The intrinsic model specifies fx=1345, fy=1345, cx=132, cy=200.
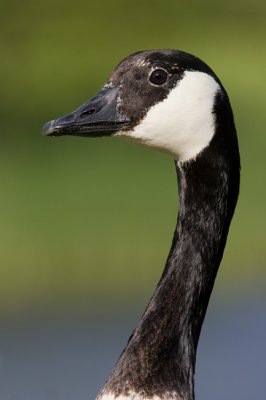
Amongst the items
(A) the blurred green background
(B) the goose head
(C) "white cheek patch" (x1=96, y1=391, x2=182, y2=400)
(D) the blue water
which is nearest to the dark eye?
(B) the goose head

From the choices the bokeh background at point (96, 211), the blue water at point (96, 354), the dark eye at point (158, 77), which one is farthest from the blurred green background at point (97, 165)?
the dark eye at point (158, 77)

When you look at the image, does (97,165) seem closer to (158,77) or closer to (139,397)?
(158,77)

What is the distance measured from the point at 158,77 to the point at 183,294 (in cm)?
55

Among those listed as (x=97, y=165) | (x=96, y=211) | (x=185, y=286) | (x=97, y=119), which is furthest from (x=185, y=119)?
(x=97, y=165)

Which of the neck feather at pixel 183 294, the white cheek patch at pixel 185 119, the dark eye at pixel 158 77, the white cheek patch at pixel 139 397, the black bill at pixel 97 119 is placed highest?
the dark eye at pixel 158 77

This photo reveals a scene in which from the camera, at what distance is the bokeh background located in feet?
19.7

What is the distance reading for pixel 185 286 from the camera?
341 centimetres

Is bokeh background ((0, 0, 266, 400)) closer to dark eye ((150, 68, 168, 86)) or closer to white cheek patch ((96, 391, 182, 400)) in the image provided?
white cheek patch ((96, 391, 182, 400))

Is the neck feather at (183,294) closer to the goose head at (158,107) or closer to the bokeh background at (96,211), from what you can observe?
the goose head at (158,107)

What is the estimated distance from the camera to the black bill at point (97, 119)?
3381mm

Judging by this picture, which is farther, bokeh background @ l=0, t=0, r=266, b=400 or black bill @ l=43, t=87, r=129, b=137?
bokeh background @ l=0, t=0, r=266, b=400

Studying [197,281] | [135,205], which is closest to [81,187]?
[135,205]

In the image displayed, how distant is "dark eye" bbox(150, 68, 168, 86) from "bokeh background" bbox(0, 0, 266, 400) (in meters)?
2.29

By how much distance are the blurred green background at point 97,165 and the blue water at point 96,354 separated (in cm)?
25
